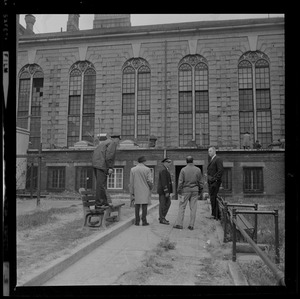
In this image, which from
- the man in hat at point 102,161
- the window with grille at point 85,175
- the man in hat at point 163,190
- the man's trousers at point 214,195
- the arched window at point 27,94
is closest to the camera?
the arched window at point 27,94

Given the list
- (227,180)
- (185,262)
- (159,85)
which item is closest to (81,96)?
(185,262)

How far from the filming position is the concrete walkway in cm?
372

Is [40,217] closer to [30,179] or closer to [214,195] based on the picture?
[30,179]

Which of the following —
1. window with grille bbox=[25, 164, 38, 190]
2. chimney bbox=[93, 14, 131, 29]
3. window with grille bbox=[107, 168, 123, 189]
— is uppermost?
chimney bbox=[93, 14, 131, 29]

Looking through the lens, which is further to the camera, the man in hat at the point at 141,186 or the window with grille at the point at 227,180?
the window with grille at the point at 227,180

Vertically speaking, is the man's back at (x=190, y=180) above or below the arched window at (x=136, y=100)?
below

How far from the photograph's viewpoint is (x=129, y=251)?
17.6 feet

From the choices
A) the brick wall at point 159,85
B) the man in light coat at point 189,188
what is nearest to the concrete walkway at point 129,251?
the man in light coat at point 189,188

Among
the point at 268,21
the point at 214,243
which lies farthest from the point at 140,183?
the point at 268,21

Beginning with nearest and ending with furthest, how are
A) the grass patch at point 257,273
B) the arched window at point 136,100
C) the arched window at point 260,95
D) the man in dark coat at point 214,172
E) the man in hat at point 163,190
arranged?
the arched window at point 260,95, the grass patch at point 257,273, the man in dark coat at point 214,172, the man in hat at point 163,190, the arched window at point 136,100

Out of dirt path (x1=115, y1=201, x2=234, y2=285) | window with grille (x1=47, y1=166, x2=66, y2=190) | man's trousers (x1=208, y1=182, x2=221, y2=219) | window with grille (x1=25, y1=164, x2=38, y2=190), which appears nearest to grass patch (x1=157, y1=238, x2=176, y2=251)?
dirt path (x1=115, y1=201, x2=234, y2=285)

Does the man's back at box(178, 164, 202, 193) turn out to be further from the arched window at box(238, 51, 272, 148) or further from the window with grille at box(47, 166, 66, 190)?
the window with grille at box(47, 166, 66, 190)

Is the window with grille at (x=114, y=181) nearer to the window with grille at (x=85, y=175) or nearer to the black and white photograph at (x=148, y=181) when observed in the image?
the black and white photograph at (x=148, y=181)

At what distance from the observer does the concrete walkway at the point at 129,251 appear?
3.72 metres
